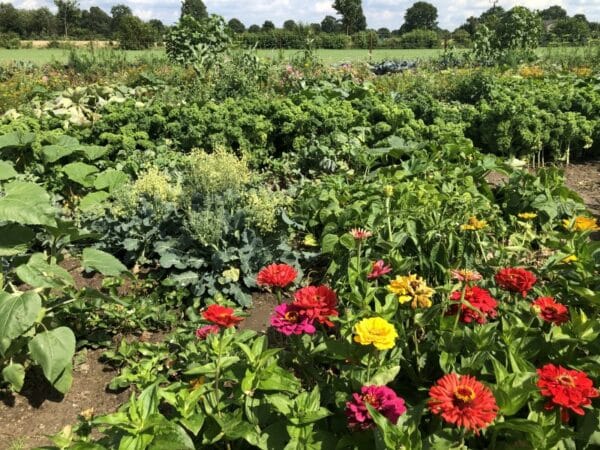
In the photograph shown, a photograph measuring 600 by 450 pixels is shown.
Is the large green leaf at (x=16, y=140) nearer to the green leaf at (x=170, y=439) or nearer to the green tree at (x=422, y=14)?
the green leaf at (x=170, y=439)

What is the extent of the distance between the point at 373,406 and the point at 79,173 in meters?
3.84

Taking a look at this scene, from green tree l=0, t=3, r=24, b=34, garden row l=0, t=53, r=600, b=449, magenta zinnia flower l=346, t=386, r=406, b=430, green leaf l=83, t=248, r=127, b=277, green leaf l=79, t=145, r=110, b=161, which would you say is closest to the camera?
magenta zinnia flower l=346, t=386, r=406, b=430

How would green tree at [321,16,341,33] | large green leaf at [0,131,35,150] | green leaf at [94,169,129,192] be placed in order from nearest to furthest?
green leaf at [94,169,129,192] < large green leaf at [0,131,35,150] < green tree at [321,16,341,33]

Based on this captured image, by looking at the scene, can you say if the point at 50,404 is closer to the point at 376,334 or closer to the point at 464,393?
the point at 376,334

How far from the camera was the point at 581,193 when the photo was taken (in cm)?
550

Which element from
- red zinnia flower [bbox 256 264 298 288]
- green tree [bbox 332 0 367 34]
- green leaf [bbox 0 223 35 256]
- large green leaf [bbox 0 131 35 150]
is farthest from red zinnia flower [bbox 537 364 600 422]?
green tree [bbox 332 0 367 34]

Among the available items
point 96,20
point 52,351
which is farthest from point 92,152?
point 96,20

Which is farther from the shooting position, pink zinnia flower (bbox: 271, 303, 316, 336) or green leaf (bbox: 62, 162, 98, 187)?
green leaf (bbox: 62, 162, 98, 187)

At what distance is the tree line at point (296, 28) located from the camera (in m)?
28.9

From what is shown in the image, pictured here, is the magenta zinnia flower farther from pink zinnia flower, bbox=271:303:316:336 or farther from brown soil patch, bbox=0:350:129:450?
brown soil patch, bbox=0:350:129:450

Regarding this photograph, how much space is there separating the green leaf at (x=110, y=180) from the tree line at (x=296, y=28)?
29.8ft

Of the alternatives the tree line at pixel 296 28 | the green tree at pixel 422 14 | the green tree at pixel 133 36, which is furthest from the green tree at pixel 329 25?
the green tree at pixel 133 36

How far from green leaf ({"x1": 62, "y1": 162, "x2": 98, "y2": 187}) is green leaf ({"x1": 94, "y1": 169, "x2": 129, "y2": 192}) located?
10cm

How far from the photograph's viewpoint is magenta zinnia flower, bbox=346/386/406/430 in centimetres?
152
